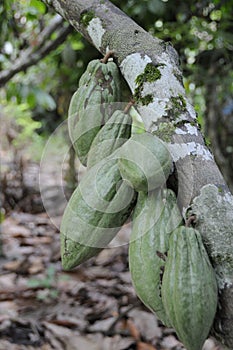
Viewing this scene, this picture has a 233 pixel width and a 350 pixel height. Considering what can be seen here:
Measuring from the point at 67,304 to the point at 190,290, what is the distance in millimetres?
2047

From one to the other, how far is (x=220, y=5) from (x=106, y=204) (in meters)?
1.97

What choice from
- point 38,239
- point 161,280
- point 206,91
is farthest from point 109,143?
point 38,239

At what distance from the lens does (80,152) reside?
1178 mm

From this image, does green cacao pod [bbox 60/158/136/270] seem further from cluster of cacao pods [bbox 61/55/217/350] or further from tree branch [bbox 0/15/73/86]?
tree branch [bbox 0/15/73/86]

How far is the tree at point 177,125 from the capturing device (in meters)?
0.82

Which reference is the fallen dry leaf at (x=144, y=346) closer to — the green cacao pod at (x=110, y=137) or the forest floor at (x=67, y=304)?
the forest floor at (x=67, y=304)

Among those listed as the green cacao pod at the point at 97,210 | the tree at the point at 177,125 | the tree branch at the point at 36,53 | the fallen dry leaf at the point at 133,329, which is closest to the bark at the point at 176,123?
the tree at the point at 177,125

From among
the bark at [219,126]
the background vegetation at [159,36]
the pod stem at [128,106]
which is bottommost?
the bark at [219,126]

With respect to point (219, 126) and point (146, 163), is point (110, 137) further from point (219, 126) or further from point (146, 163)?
point (219, 126)

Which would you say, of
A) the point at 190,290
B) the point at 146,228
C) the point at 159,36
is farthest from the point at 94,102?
the point at 159,36

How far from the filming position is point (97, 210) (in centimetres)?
98

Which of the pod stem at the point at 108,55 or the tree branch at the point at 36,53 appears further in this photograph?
the tree branch at the point at 36,53

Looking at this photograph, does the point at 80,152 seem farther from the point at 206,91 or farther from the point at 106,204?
the point at 206,91

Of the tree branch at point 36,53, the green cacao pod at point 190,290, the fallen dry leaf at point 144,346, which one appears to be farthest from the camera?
the tree branch at point 36,53
